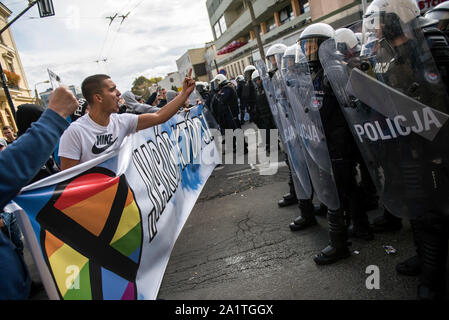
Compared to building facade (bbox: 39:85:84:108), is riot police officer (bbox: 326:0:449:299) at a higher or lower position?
lower

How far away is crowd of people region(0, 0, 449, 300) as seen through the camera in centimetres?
144

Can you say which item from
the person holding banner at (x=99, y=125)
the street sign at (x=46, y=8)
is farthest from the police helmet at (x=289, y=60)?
the street sign at (x=46, y=8)

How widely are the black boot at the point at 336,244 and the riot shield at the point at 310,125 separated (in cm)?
12

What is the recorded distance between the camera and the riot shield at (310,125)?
8.30 feet

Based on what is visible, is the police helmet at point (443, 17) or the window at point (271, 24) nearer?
the police helmet at point (443, 17)

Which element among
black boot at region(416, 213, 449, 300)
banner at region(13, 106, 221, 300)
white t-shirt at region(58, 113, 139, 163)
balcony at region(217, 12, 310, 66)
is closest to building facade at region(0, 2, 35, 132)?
balcony at region(217, 12, 310, 66)

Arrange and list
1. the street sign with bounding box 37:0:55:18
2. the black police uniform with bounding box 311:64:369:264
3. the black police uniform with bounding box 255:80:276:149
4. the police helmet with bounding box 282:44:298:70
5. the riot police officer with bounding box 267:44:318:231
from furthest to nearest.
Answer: the street sign with bounding box 37:0:55:18 < the black police uniform with bounding box 255:80:276:149 < the riot police officer with bounding box 267:44:318:231 < the police helmet with bounding box 282:44:298:70 < the black police uniform with bounding box 311:64:369:264

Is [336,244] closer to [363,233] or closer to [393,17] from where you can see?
[363,233]

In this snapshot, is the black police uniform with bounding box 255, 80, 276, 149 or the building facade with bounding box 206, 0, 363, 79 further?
the building facade with bounding box 206, 0, 363, 79

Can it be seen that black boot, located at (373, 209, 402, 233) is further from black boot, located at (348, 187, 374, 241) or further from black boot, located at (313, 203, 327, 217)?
black boot, located at (313, 203, 327, 217)

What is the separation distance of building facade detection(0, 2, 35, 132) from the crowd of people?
84.0 ft

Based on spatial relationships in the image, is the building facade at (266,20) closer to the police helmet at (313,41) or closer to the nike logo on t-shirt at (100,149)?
the police helmet at (313,41)

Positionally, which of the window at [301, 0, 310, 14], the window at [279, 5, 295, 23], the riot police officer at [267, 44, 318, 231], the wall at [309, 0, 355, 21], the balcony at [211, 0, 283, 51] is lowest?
the riot police officer at [267, 44, 318, 231]

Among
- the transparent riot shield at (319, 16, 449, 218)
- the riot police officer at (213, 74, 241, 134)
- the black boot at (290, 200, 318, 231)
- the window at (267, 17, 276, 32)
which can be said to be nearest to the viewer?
the transparent riot shield at (319, 16, 449, 218)
